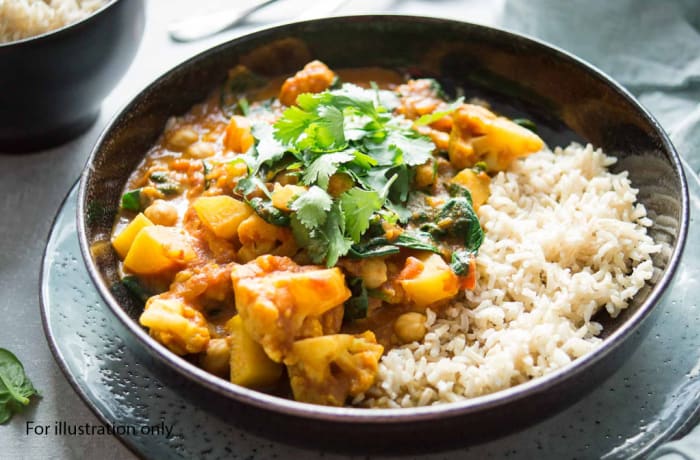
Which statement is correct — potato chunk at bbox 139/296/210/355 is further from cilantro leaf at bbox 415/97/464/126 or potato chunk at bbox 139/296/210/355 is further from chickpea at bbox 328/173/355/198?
cilantro leaf at bbox 415/97/464/126

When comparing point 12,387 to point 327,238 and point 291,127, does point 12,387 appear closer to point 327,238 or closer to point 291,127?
point 327,238

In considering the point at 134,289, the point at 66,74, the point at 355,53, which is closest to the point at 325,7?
the point at 355,53

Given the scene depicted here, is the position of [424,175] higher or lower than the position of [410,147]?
lower

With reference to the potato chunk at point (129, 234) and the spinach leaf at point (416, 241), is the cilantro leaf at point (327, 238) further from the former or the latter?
the potato chunk at point (129, 234)

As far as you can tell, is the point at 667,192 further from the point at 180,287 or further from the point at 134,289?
the point at 134,289

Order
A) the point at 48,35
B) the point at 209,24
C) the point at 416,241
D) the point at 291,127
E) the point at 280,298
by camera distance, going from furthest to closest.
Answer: the point at 209,24
the point at 48,35
the point at 291,127
the point at 416,241
the point at 280,298

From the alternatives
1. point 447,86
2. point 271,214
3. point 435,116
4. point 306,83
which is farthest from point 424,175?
point 447,86
